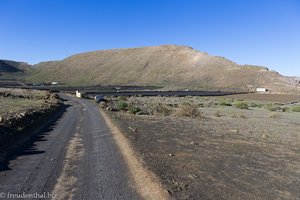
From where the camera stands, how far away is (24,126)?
23.1m

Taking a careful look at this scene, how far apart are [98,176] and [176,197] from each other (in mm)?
2826

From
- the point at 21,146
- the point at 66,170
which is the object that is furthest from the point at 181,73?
the point at 66,170

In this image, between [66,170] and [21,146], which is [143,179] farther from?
[21,146]

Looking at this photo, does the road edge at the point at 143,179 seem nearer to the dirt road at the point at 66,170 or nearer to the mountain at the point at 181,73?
the dirt road at the point at 66,170

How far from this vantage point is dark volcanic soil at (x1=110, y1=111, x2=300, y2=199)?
9898mm

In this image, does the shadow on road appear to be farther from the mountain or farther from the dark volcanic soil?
the mountain

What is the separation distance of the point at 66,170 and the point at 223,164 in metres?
5.59

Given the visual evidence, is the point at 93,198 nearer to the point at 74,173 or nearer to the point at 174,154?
the point at 74,173

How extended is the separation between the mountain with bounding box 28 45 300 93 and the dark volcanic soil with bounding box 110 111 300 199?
439 ft

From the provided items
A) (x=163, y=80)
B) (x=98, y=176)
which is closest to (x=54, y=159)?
(x=98, y=176)

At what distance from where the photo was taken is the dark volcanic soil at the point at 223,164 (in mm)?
9898

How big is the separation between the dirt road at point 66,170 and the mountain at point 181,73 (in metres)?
138

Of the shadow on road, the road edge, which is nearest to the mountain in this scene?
the shadow on road

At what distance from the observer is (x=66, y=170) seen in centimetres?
1159
